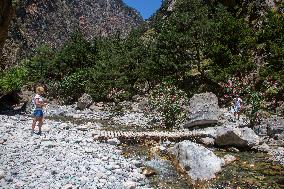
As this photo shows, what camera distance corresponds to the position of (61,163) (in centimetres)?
1414

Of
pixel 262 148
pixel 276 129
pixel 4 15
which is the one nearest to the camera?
pixel 4 15

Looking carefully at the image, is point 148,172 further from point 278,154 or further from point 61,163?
point 278,154

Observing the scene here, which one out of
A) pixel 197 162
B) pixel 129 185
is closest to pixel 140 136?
pixel 197 162

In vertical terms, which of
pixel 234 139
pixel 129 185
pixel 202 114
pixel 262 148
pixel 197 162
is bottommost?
pixel 129 185

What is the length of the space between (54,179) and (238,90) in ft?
81.8

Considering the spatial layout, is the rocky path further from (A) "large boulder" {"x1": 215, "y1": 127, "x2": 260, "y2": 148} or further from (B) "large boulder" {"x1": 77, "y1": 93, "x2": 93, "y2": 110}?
(B) "large boulder" {"x1": 77, "y1": 93, "x2": 93, "y2": 110}

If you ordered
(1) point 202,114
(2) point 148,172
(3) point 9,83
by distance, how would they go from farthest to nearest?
(3) point 9,83, (1) point 202,114, (2) point 148,172

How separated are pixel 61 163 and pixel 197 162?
483cm

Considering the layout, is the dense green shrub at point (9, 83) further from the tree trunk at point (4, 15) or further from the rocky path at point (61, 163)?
the tree trunk at point (4, 15)

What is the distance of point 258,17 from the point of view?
167ft

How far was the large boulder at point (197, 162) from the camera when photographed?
14.5 meters

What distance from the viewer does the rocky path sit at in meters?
12.4

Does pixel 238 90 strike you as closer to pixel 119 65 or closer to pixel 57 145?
pixel 119 65

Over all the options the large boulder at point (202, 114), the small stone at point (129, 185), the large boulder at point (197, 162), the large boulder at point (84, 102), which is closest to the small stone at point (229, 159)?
the large boulder at point (197, 162)
